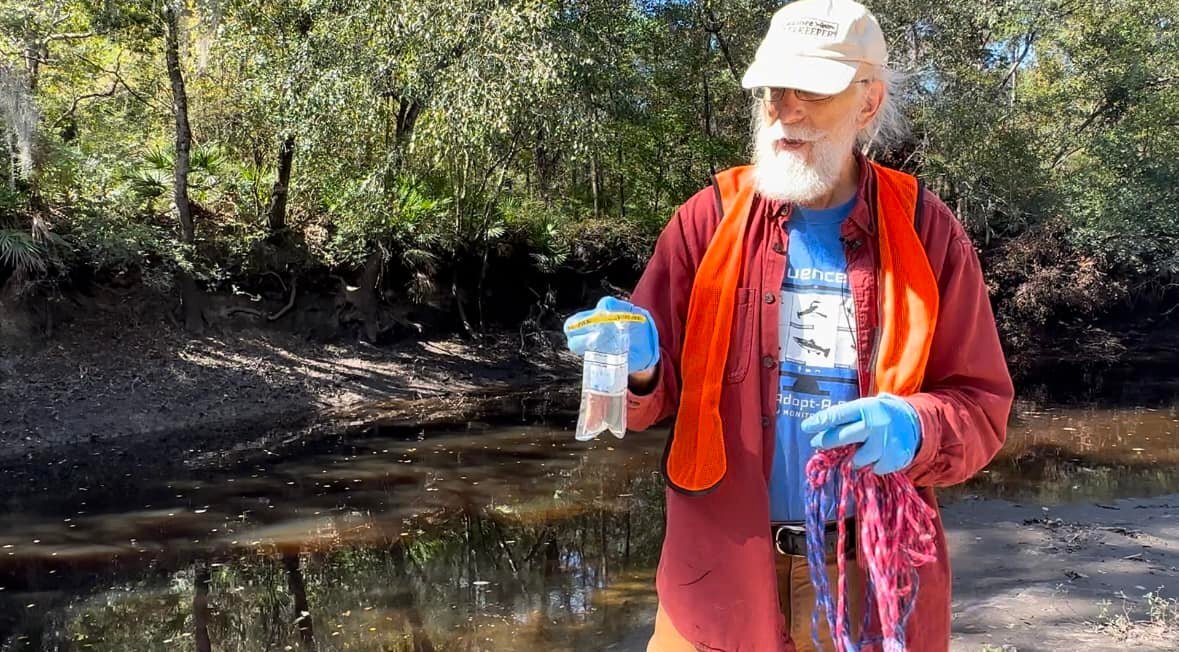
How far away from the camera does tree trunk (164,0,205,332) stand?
11.2 m

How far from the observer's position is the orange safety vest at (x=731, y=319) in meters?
1.63

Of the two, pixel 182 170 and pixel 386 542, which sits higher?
pixel 182 170

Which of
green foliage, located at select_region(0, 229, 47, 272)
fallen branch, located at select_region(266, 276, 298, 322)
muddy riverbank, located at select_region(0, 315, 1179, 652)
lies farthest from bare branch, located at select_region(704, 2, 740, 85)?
green foliage, located at select_region(0, 229, 47, 272)

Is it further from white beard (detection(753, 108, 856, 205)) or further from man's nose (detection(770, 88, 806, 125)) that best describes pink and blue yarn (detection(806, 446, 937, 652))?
man's nose (detection(770, 88, 806, 125))

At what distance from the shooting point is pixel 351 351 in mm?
13461

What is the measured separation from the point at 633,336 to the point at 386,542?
5577 millimetres

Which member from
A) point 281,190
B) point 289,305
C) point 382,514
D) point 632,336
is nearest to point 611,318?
point 632,336

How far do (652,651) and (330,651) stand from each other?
3549 mm

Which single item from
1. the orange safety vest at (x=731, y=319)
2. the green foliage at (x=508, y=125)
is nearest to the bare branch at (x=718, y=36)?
the green foliage at (x=508, y=125)

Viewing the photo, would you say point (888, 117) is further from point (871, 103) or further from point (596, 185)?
point (596, 185)

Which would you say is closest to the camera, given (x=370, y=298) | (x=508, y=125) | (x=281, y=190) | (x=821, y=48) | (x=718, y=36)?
(x=821, y=48)

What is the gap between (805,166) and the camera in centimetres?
171

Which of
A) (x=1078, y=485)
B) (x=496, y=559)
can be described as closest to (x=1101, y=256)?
(x=1078, y=485)

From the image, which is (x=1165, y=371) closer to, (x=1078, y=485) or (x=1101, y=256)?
(x=1101, y=256)
